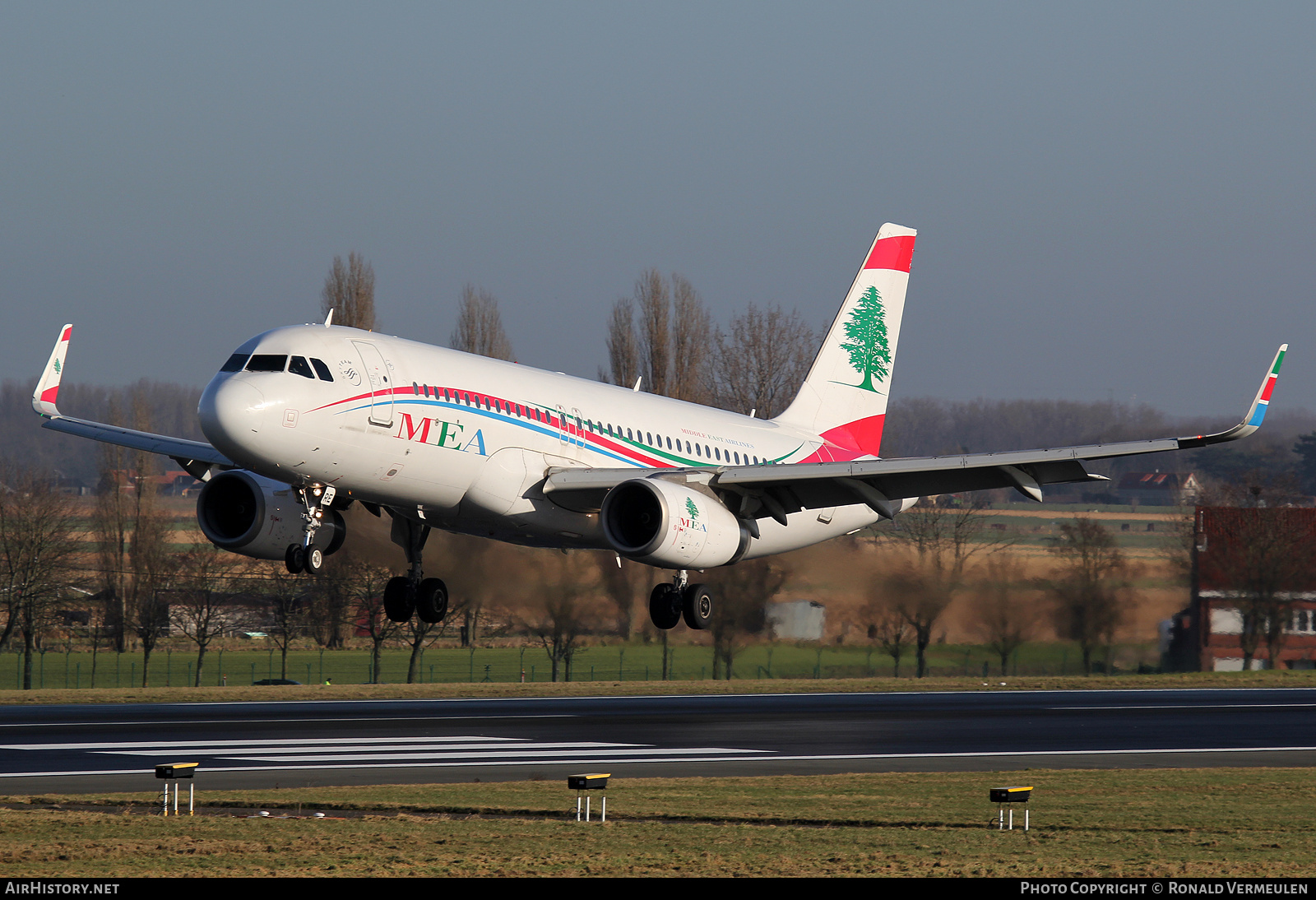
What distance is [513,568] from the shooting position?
1732 inches

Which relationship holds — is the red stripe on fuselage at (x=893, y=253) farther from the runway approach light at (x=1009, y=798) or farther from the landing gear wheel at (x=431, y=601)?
the runway approach light at (x=1009, y=798)

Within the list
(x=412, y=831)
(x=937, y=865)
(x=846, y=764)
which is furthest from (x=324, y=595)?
(x=937, y=865)

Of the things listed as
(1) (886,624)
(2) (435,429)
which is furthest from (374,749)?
(1) (886,624)

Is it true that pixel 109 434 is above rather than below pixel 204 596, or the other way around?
above

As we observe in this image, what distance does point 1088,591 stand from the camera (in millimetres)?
55406

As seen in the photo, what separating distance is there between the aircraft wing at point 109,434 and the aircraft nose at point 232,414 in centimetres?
688

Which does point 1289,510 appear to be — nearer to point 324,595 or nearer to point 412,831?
point 324,595

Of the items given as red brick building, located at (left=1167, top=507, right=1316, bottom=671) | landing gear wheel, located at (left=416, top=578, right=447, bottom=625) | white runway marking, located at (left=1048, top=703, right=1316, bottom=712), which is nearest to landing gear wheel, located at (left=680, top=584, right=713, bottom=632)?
landing gear wheel, located at (left=416, top=578, right=447, bottom=625)

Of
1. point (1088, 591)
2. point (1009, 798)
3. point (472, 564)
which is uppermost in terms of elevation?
point (1088, 591)

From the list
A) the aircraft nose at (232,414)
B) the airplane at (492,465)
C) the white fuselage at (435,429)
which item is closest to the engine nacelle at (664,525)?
the airplane at (492,465)

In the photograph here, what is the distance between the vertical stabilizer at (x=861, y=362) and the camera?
4403cm

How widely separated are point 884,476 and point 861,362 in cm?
1253

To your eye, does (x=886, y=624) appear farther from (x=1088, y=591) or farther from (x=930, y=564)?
(x=1088, y=591)

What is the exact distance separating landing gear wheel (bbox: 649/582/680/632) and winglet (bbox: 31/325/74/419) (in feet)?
45.0
